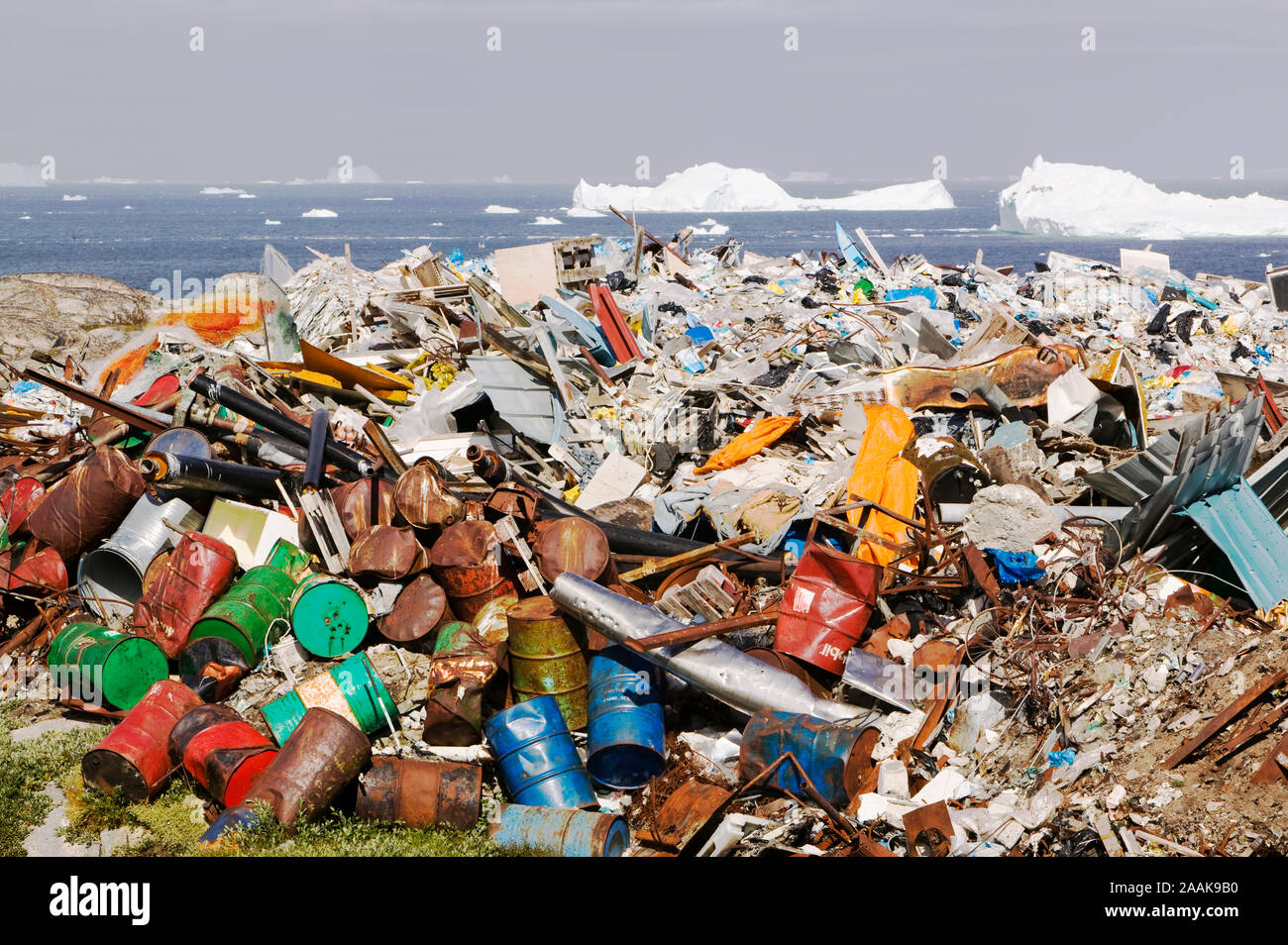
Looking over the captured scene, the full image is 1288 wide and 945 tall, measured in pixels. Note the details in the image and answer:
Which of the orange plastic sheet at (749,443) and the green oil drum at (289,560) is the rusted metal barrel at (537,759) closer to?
the green oil drum at (289,560)

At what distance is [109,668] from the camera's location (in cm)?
606

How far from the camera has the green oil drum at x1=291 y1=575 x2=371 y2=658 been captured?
628 cm

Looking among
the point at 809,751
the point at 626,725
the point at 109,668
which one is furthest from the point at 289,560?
the point at 809,751

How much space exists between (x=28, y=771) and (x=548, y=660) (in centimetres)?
300

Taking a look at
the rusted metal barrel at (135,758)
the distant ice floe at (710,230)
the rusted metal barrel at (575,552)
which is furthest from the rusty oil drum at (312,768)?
the distant ice floe at (710,230)

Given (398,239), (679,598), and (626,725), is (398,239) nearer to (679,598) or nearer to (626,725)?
(679,598)

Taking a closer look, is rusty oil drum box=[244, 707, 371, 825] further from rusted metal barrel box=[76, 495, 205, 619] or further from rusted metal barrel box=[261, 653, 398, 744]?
rusted metal barrel box=[76, 495, 205, 619]

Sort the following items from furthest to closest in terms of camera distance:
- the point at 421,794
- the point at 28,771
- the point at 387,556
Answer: the point at 387,556
the point at 28,771
the point at 421,794

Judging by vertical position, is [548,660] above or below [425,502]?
below

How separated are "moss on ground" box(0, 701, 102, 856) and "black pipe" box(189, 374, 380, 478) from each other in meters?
2.44

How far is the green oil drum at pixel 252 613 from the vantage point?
627cm

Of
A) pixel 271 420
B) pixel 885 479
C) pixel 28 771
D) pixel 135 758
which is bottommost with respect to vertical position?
pixel 28 771

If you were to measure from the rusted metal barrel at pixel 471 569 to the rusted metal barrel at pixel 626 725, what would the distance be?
3.94 feet

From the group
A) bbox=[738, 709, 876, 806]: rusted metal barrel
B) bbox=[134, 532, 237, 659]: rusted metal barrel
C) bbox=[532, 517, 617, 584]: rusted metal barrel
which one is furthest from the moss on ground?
bbox=[738, 709, 876, 806]: rusted metal barrel
